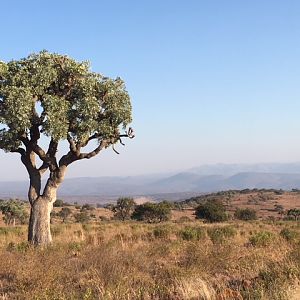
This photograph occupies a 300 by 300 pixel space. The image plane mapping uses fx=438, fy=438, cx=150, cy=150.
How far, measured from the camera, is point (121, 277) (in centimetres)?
997

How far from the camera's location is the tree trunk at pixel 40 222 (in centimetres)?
1809

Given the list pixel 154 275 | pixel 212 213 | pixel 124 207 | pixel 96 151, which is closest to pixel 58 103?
pixel 96 151

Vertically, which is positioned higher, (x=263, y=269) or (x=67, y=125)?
(x=67, y=125)

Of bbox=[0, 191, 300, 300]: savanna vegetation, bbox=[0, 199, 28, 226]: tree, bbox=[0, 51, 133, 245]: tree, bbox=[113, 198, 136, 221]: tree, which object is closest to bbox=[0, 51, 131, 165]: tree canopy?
bbox=[0, 51, 133, 245]: tree

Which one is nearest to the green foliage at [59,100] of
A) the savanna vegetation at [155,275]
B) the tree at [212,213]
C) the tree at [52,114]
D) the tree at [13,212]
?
the tree at [52,114]

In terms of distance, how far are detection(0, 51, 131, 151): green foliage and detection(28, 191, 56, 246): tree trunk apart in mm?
2585

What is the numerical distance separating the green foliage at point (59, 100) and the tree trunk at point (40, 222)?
102 inches

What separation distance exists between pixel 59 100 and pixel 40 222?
5.12 meters

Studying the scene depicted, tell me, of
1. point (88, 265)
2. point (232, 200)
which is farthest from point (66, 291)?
point (232, 200)

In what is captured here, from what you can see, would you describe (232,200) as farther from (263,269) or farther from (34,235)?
(263,269)

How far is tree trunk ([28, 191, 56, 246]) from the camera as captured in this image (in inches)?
712

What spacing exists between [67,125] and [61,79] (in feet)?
8.37

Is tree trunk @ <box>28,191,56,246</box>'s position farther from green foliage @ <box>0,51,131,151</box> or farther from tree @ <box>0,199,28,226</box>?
tree @ <box>0,199,28,226</box>

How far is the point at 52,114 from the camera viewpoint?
17.1 meters
